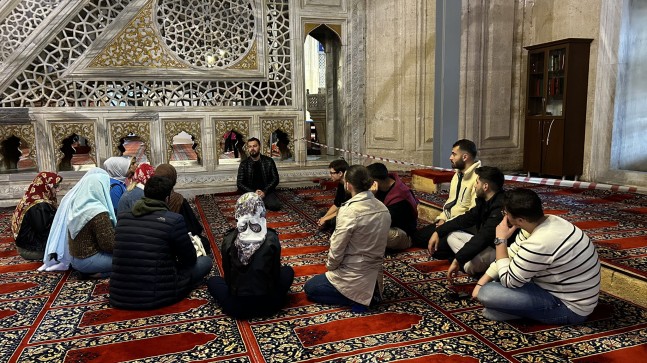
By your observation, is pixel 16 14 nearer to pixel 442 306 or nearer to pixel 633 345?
pixel 442 306

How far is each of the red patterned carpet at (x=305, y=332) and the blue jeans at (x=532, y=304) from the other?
0.05 meters

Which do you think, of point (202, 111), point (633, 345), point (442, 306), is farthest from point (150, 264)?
point (202, 111)

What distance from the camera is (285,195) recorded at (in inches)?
248

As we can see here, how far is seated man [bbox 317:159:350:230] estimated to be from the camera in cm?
397

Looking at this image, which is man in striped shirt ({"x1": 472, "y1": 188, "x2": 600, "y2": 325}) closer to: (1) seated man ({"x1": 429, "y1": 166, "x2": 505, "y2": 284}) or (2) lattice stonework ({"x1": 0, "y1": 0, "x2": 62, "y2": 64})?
(1) seated man ({"x1": 429, "y1": 166, "x2": 505, "y2": 284})

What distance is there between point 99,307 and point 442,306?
1.98 m

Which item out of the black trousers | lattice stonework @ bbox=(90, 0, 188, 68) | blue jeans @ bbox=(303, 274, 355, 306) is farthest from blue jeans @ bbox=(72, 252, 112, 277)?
lattice stonework @ bbox=(90, 0, 188, 68)

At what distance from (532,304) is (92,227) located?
103 inches

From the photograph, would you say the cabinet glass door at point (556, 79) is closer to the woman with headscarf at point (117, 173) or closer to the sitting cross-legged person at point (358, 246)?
the sitting cross-legged person at point (358, 246)

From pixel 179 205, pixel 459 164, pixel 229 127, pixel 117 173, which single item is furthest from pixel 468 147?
pixel 229 127

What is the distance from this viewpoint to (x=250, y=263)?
2459mm

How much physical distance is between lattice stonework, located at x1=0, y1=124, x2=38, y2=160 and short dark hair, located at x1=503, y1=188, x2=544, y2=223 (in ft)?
20.3

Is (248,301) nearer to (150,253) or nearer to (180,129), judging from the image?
(150,253)

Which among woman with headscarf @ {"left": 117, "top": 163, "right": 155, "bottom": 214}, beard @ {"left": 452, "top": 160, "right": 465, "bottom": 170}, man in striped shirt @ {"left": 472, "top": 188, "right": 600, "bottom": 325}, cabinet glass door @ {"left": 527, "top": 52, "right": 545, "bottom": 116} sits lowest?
man in striped shirt @ {"left": 472, "top": 188, "right": 600, "bottom": 325}
